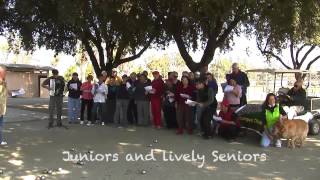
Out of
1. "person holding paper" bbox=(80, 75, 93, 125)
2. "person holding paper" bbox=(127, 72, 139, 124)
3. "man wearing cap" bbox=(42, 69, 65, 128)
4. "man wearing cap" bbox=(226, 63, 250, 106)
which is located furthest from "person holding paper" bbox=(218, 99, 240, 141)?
"man wearing cap" bbox=(42, 69, 65, 128)

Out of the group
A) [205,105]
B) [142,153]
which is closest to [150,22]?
[205,105]

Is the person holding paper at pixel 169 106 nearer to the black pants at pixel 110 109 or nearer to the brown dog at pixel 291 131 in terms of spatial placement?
the black pants at pixel 110 109

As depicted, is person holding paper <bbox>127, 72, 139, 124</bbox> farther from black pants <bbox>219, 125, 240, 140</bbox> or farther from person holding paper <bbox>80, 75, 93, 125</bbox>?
black pants <bbox>219, 125, 240, 140</bbox>

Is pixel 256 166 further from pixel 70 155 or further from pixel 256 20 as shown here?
pixel 256 20

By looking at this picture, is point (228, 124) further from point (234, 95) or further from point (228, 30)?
point (228, 30)

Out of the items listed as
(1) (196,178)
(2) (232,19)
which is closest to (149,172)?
(1) (196,178)

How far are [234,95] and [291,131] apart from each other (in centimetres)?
225

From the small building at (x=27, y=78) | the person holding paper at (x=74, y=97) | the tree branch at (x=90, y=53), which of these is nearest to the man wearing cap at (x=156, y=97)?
the person holding paper at (x=74, y=97)

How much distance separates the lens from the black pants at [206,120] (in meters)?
12.5

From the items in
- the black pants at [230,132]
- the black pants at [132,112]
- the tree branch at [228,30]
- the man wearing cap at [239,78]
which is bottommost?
the black pants at [230,132]

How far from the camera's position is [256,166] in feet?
31.0

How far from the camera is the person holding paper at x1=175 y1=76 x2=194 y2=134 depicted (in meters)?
13.5

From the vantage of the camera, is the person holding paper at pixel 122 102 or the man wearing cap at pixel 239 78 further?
the person holding paper at pixel 122 102

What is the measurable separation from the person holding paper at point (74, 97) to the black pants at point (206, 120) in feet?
14.2
